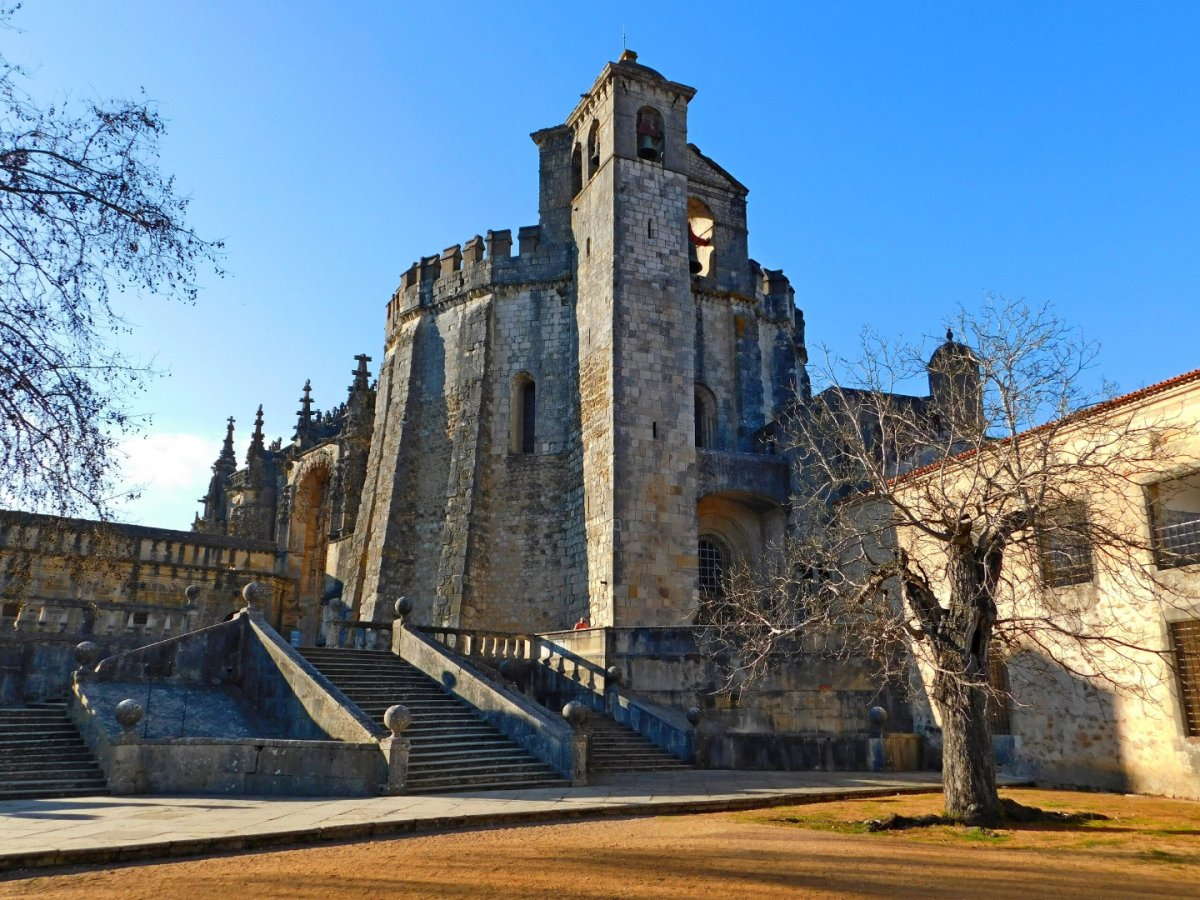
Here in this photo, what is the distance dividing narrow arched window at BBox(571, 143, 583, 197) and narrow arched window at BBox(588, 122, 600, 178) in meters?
0.57

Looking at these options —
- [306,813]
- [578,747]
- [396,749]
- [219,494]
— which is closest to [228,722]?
[396,749]

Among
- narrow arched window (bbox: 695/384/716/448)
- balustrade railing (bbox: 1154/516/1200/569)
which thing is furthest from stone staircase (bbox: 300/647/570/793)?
narrow arched window (bbox: 695/384/716/448)

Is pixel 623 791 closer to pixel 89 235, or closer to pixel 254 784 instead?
pixel 254 784

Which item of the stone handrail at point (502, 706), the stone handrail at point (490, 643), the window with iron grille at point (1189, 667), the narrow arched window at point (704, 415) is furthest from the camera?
the narrow arched window at point (704, 415)

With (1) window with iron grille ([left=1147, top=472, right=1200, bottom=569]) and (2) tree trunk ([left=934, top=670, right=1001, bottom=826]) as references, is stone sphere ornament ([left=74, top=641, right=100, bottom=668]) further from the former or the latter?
(1) window with iron grille ([left=1147, top=472, right=1200, bottom=569])

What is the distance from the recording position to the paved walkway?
24.0 feet

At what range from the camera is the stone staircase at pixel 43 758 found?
1054 centimetres

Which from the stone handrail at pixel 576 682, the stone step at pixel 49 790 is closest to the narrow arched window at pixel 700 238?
the stone handrail at pixel 576 682

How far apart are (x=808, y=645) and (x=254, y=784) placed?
10808mm

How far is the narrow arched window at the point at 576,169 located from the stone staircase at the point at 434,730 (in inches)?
592

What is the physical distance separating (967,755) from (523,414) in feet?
57.9

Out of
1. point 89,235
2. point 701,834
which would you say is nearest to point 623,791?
point 701,834

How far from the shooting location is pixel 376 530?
1021 inches

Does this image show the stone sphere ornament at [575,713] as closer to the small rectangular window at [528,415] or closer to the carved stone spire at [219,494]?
the small rectangular window at [528,415]
